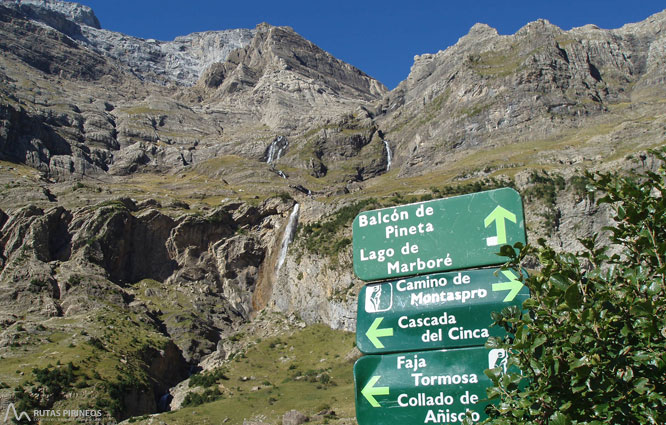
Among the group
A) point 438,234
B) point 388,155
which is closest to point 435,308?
point 438,234

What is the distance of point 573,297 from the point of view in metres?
5.38

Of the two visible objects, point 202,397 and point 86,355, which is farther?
point 86,355

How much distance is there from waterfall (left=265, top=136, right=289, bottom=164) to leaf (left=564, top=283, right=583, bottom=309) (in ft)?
490

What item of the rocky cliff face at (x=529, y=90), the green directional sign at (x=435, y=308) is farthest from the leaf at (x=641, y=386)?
the rocky cliff face at (x=529, y=90)

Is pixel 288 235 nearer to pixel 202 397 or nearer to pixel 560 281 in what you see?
pixel 202 397

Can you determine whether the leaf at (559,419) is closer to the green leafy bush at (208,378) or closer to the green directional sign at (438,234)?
the green directional sign at (438,234)

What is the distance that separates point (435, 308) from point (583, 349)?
69.2 inches

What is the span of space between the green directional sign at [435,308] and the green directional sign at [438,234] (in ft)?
0.53

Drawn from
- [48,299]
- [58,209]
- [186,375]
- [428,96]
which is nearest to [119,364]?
[186,375]

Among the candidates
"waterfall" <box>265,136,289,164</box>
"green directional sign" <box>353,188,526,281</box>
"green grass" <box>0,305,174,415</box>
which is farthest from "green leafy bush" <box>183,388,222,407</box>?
"waterfall" <box>265,136,289,164</box>

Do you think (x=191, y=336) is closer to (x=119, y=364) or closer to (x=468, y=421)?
(x=119, y=364)

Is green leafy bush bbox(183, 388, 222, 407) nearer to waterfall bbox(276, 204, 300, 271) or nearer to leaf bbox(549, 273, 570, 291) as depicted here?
waterfall bbox(276, 204, 300, 271)

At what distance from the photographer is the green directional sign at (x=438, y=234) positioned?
21.8ft

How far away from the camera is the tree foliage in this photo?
5367 mm
